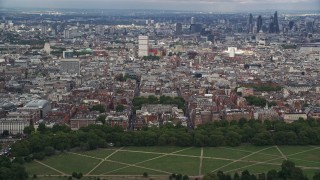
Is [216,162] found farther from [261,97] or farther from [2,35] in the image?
[2,35]

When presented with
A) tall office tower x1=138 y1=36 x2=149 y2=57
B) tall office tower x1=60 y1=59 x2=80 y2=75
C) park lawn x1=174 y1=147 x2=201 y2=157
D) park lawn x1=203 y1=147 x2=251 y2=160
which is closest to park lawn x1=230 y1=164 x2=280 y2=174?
park lawn x1=203 y1=147 x2=251 y2=160

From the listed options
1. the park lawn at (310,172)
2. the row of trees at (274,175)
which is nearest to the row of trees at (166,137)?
the park lawn at (310,172)

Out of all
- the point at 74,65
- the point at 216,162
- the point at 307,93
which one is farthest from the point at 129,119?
the point at 74,65

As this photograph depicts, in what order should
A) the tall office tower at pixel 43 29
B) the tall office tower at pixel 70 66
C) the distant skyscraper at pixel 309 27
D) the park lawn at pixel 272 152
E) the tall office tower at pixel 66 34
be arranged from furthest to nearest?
1. the tall office tower at pixel 43 29
2. the distant skyscraper at pixel 309 27
3. the tall office tower at pixel 66 34
4. the tall office tower at pixel 70 66
5. the park lawn at pixel 272 152

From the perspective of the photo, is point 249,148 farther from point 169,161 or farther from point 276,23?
point 276,23

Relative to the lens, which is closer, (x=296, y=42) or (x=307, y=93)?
(x=307, y=93)

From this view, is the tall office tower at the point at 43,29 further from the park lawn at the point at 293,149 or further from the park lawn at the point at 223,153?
the park lawn at the point at 293,149

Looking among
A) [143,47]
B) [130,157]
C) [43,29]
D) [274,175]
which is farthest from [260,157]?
[43,29]
